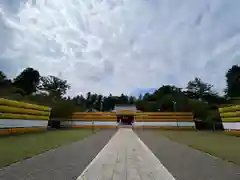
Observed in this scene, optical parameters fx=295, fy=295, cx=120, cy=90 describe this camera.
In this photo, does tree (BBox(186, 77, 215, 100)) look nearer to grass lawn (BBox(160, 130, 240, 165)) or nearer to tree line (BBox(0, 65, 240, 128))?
tree line (BBox(0, 65, 240, 128))

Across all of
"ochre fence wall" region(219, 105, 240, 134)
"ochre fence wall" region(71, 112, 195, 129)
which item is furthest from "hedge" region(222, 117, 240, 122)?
"ochre fence wall" region(71, 112, 195, 129)

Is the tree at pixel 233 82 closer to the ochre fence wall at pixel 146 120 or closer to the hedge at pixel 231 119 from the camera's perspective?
the ochre fence wall at pixel 146 120

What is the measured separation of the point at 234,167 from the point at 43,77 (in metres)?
77.4

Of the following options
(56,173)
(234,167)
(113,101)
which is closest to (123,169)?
(56,173)

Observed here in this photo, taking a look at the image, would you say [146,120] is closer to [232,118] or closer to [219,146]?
[232,118]

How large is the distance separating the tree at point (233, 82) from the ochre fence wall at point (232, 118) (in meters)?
36.3

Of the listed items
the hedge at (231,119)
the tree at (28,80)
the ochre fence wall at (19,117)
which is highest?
the tree at (28,80)

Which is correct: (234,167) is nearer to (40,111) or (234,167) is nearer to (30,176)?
(30,176)

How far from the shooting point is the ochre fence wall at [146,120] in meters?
53.8

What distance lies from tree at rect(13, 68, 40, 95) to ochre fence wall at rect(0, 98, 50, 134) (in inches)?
A: 1638

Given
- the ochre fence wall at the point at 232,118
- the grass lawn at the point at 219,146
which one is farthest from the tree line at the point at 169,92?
the grass lawn at the point at 219,146

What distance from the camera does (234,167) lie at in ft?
25.8

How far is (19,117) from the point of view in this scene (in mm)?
26594

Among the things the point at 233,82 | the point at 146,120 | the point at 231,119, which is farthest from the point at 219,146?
the point at 233,82
